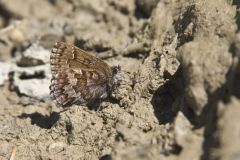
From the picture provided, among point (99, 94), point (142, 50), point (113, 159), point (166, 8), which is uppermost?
point (166, 8)

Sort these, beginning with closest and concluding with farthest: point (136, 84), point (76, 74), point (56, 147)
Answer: point (56, 147) → point (136, 84) → point (76, 74)

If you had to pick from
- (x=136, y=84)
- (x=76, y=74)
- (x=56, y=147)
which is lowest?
(x=56, y=147)

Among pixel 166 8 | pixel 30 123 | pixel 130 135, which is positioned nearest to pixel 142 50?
pixel 166 8

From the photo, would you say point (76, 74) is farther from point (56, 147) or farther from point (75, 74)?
point (56, 147)

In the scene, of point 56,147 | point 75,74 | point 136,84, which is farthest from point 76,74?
point 56,147

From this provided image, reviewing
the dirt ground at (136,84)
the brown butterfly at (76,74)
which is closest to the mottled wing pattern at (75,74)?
the brown butterfly at (76,74)

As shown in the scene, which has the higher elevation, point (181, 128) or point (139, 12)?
point (139, 12)

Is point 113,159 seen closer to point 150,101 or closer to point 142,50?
point 150,101
